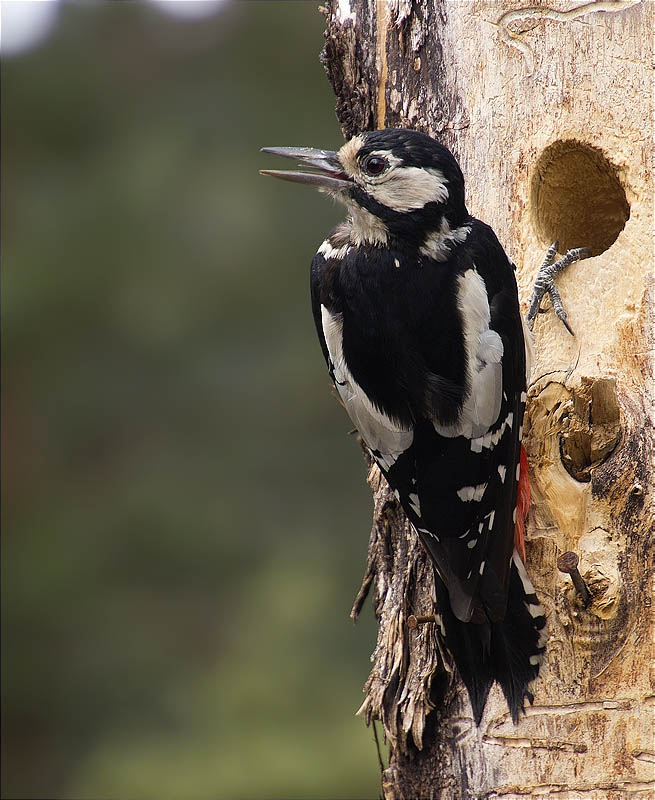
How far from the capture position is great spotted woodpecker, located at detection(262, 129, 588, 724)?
8.11 ft

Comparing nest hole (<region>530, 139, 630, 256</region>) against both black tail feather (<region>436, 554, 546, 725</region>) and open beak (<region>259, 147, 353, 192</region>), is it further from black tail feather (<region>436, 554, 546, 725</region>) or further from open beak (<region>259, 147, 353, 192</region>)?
black tail feather (<region>436, 554, 546, 725</region>)

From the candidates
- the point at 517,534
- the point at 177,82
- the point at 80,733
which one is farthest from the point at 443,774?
the point at 177,82

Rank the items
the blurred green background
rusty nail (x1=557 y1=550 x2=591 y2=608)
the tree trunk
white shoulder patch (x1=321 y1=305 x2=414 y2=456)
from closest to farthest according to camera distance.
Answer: rusty nail (x1=557 y1=550 x2=591 y2=608)
the tree trunk
white shoulder patch (x1=321 y1=305 x2=414 y2=456)
the blurred green background

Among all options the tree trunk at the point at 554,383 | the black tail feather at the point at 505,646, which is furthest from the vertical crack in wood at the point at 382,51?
the black tail feather at the point at 505,646

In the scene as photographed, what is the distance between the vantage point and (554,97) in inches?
107

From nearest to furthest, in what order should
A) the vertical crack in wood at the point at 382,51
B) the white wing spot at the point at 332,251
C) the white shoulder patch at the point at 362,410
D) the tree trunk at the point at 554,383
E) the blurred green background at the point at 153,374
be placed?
the tree trunk at the point at 554,383 → the white shoulder patch at the point at 362,410 → the white wing spot at the point at 332,251 → the vertical crack in wood at the point at 382,51 → the blurred green background at the point at 153,374

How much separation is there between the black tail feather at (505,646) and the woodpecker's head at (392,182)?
923 mm

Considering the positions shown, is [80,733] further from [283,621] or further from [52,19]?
[52,19]

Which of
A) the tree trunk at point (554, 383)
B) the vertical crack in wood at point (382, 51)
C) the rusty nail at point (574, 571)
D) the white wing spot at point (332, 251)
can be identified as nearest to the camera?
the rusty nail at point (574, 571)

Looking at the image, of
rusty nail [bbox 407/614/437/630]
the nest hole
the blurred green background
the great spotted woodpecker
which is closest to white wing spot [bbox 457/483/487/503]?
the great spotted woodpecker

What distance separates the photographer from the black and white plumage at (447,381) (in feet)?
8.10

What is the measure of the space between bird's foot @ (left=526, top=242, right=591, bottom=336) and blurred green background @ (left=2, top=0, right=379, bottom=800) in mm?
3397

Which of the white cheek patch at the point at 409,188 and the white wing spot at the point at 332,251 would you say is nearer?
the white cheek patch at the point at 409,188

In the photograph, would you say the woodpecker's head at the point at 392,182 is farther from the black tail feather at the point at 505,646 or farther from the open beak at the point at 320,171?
the black tail feather at the point at 505,646
